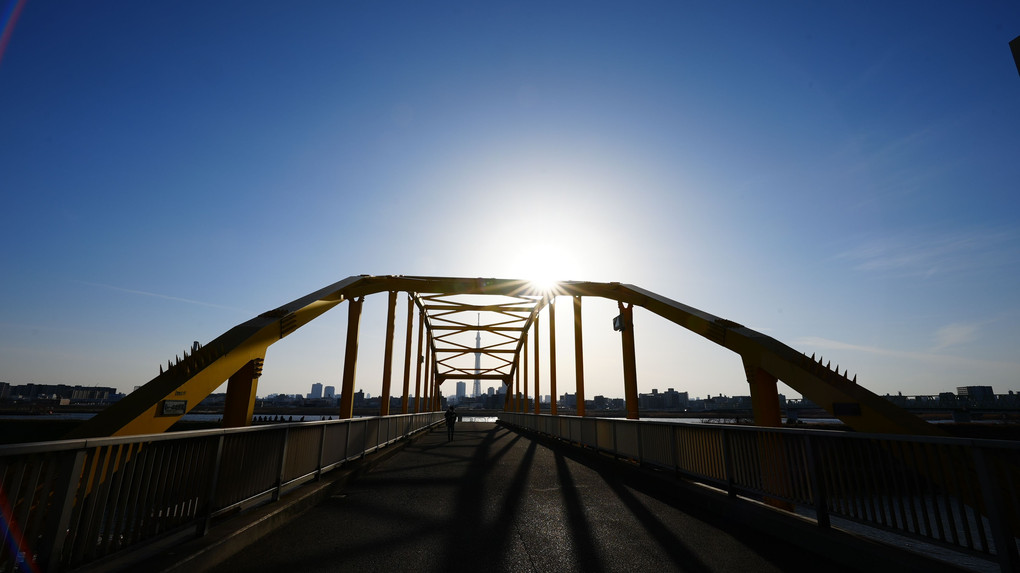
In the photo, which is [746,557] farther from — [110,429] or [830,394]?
[110,429]

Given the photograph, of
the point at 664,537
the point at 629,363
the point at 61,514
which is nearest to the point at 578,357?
the point at 629,363

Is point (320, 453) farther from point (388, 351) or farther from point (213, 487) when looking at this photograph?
point (388, 351)

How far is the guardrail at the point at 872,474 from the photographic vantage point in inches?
118

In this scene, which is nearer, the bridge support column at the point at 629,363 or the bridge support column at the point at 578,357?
the bridge support column at the point at 629,363

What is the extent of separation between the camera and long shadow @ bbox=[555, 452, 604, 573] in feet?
12.4

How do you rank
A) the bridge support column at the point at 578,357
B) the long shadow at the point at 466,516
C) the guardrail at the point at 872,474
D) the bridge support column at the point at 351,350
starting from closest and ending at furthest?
the guardrail at the point at 872,474 < the long shadow at the point at 466,516 < the bridge support column at the point at 351,350 < the bridge support column at the point at 578,357

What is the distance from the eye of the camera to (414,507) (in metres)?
5.85

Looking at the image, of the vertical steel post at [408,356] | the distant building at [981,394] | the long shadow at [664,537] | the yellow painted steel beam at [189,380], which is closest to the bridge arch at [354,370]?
the yellow painted steel beam at [189,380]

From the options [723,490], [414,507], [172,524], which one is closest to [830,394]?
[723,490]

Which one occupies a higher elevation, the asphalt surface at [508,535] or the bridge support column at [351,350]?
the bridge support column at [351,350]

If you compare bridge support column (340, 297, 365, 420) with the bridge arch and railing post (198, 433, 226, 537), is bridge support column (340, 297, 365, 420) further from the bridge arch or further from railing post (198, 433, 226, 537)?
railing post (198, 433, 226, 537)

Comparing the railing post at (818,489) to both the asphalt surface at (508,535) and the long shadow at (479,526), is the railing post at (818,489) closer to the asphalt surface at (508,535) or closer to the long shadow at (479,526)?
the asphalt surface at (508,535)

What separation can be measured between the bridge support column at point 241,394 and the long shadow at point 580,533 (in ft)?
17.9

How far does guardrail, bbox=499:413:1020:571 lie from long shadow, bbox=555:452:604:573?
183 centimetres
